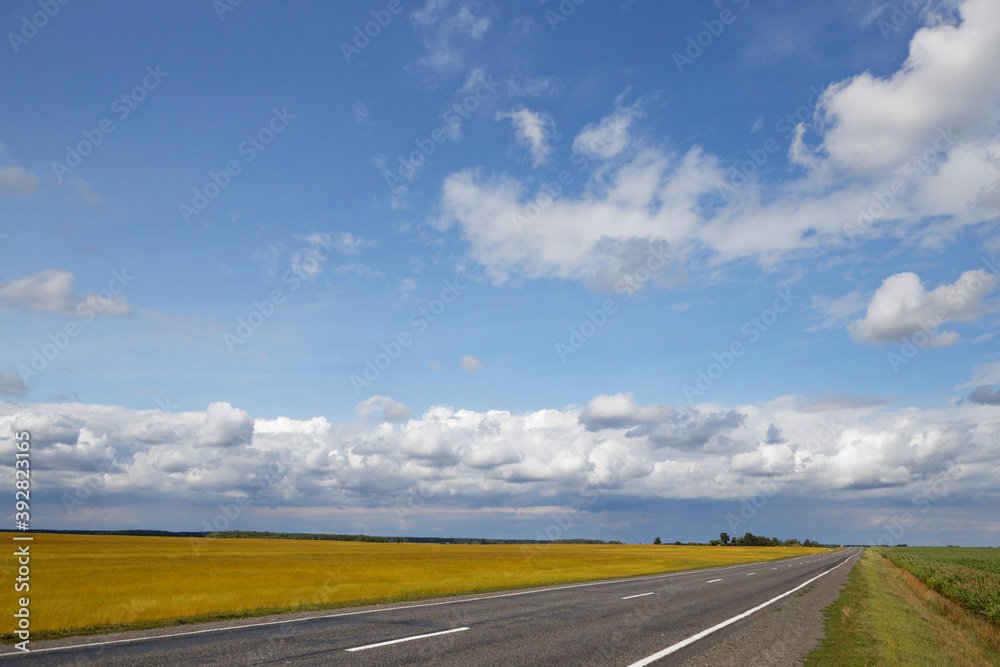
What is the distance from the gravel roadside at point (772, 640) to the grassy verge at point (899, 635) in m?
0.32

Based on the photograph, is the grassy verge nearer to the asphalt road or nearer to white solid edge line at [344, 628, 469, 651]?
the asphalt road

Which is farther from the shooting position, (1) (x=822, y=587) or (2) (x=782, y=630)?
(1) (x=822, y=587)

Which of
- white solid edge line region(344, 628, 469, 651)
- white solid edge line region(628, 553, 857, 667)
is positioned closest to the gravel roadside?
white solid edge line region(628, 553, 857, 667)

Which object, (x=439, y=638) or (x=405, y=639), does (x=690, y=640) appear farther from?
(x=405, y=639)

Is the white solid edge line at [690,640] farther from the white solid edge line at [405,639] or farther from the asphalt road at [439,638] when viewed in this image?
the white solid edge line at [405,639]

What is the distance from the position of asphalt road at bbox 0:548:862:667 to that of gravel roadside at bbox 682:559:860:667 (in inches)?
13.3

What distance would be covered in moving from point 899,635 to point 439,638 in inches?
452

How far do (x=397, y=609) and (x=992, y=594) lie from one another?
2364cm

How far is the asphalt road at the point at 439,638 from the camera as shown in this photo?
9023 mm

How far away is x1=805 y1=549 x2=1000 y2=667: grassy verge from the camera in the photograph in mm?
10766

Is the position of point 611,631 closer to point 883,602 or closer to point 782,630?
point 782,630

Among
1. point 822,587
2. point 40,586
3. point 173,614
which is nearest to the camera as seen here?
point 173,614

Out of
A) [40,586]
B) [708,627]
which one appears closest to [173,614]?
[708,627]

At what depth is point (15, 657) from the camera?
9.04m
